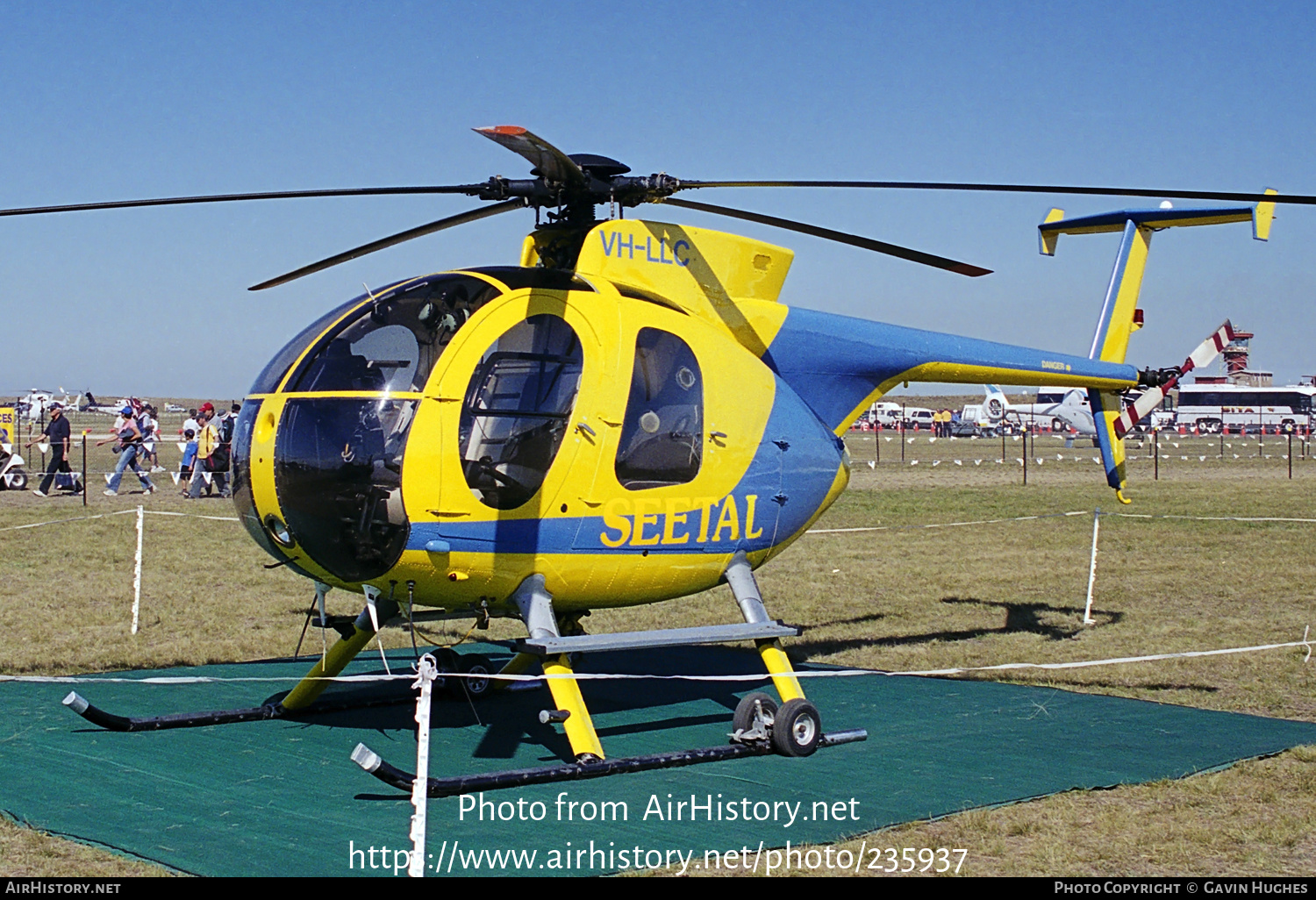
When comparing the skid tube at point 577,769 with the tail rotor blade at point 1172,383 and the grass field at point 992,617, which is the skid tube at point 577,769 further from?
the tail rotor blade at point 1172,383

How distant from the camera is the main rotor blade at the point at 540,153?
610 cm

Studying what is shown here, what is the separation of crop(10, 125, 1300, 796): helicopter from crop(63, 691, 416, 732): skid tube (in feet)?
0.07

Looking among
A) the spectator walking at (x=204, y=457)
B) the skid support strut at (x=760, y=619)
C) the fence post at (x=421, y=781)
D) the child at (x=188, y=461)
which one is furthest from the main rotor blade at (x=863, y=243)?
the child at (x=188, y=461)

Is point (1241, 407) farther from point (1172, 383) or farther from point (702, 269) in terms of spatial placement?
point (702, 269)

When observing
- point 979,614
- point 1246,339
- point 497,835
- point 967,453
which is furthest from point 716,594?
point 1246,339

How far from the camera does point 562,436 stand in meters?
8.29

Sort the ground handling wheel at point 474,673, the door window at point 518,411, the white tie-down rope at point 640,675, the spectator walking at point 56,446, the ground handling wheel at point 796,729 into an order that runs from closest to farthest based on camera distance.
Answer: the white tie-down rope at point 640,675, the door window at point 518,411, the ground handling wheel at point 796,729, the ground handling wheel at point 474,673, the spectator walking at point 56,446

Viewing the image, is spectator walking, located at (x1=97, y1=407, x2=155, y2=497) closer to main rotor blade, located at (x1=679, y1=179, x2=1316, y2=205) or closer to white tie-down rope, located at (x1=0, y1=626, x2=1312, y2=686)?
white tie-down rope, located at (x1=0, y1=626, x2=1312, y2=686)

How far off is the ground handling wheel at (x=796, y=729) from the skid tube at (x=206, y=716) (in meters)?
3.32

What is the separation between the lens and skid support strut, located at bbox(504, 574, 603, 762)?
25.7ft

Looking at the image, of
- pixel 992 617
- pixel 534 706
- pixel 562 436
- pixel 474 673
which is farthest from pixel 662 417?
pixel 992 617

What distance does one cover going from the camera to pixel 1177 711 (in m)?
9.97

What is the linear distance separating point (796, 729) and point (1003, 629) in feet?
20.1

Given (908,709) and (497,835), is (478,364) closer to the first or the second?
(497,835)
